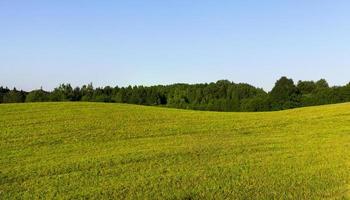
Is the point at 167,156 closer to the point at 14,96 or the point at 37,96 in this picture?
the point at 37,96

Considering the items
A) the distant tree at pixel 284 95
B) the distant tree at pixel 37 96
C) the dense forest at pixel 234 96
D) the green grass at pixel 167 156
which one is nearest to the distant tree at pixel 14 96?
the dense forest at pixel 234 96

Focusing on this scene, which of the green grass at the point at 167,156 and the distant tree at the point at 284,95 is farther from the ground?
the distant tree at the point at 284,95

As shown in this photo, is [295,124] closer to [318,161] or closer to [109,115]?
[109,115]

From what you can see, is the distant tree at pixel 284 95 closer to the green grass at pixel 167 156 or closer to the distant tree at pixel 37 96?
the distant tree at pixel 37 96

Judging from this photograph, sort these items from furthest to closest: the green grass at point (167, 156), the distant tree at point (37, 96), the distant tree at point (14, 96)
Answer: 1. the distant tree at point (14, 96)
2. the distant tree at point (37, 96)
3. the green grass at point (167, 156)

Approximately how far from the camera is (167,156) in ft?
62.3

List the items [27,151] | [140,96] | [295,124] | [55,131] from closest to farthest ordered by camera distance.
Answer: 1. [27,151]
2. [55,131]
3. [295,124]
4. [140,96]

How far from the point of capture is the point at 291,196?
1276 centimetres

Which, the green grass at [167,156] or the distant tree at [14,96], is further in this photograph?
the distant tree at [14,96]

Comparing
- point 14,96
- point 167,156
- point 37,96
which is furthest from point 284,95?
point 167,156

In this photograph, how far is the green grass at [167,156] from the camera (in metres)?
13.4

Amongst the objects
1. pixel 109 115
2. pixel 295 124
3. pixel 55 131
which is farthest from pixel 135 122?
pixel 295 124

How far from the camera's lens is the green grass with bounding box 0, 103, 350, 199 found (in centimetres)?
1343

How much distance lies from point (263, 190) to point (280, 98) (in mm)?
65693
